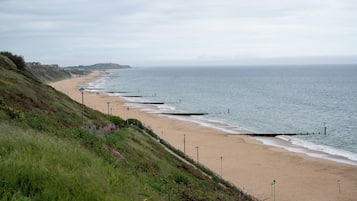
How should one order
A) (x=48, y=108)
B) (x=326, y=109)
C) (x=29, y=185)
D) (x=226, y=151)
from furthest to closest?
(x=326, y=109) → (x=226, y=151) → (x=48, y=108) → (x=29, y=185)

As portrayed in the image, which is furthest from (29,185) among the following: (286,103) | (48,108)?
(286,103)

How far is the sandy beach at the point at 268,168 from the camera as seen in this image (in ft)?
82.9

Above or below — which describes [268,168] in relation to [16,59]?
below

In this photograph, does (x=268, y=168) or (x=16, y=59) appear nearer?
(x=268, y=168)

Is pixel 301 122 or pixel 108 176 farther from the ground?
pixel 108 176

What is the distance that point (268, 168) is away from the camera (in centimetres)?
3136

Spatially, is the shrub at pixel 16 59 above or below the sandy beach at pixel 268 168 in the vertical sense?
above

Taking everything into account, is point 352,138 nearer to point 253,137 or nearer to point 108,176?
point 253,137

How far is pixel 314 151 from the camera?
37.9 metres

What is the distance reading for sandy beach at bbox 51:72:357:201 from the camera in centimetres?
2528

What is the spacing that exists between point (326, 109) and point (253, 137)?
2939 cm

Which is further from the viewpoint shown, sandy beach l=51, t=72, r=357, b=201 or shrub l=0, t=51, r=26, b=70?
shrub l=0, t=51, r=26, b=70

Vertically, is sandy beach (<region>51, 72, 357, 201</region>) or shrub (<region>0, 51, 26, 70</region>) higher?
shrub (<region>0, 51, 26, 70</region>)

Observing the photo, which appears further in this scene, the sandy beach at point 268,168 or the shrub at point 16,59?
the shrub at point 16,59
